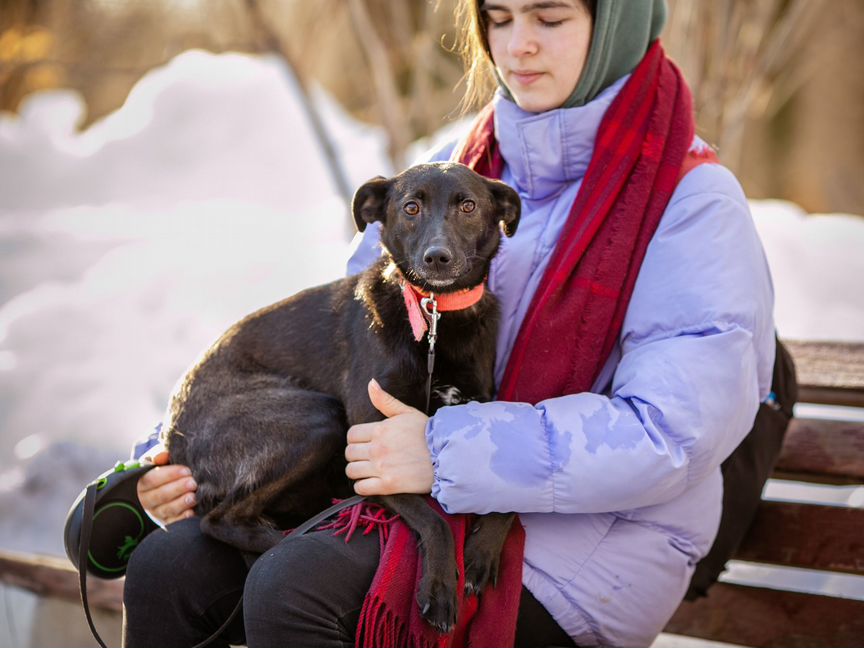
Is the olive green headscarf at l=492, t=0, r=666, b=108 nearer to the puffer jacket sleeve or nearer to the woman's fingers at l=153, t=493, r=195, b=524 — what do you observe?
the puffer jacket sleeve

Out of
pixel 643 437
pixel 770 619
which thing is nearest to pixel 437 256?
pixel 643 437

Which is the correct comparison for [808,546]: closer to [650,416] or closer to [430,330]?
[650,416]

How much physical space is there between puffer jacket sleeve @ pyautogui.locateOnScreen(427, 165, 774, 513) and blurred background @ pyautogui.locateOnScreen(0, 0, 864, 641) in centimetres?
98

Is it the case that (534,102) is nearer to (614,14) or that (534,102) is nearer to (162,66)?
(614,14)

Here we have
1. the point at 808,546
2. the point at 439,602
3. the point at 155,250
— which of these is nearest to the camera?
the point at 439,602

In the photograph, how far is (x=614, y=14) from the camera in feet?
7.81

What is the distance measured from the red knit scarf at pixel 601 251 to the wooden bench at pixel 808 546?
2.84ft

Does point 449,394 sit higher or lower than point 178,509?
higher

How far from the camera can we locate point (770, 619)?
282cm

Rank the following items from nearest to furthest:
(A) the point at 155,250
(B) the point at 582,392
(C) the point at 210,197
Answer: (B) the point at 582,392 < (A) the point at 155,250 < (C) the point at 210,197

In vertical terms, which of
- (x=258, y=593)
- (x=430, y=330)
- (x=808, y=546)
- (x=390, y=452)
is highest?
(x=430, y=330)

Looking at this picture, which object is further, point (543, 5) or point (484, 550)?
point (543, 5)

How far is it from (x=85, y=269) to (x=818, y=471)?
512 cm

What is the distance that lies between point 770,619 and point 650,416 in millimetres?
1185
